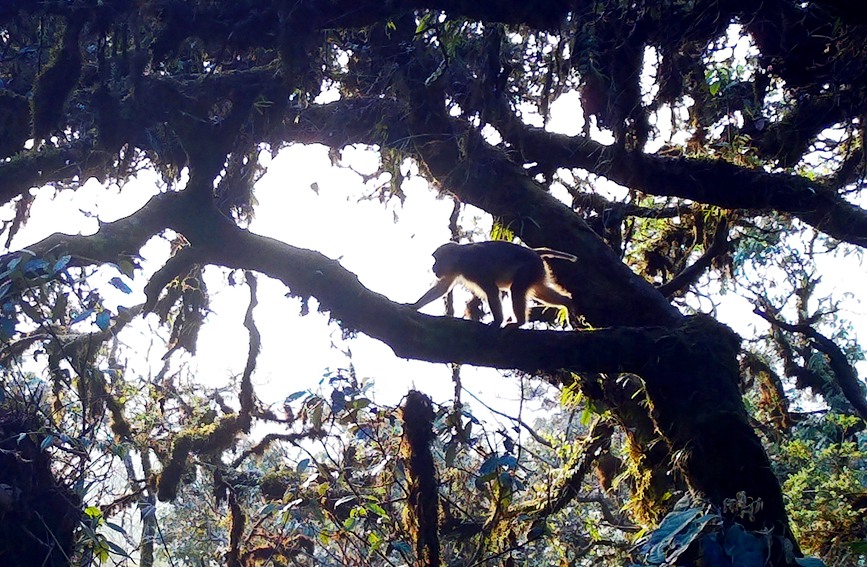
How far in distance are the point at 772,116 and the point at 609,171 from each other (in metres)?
1.91

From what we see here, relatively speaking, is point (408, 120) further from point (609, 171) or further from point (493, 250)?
point (609, 171)

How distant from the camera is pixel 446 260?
6.37 m

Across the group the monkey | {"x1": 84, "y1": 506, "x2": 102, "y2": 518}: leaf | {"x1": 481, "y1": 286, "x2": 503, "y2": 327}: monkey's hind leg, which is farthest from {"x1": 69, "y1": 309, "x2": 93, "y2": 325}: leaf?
{"x1": 481, "y1": 286, "x2": 503, "y2": 327}: monkey's hind leg

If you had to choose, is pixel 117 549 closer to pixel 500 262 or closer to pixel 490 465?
pixel 490 465

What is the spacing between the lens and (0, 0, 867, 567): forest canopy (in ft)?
15.2

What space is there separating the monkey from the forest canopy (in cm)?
29

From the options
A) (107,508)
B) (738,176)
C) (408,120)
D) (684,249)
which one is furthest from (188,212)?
(684,249)

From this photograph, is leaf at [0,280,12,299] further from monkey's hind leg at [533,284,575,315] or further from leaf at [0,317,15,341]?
monkey's hind leg at [533,284,575,315]

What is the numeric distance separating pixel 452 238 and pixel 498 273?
Result: 2.25 meters

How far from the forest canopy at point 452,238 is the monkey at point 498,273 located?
29cm

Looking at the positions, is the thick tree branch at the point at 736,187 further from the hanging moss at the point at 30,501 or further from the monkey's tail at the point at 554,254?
the hanging moss at the point at 30,501

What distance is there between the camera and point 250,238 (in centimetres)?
534

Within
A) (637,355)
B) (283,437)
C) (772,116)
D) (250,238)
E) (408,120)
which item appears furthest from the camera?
(283,437)

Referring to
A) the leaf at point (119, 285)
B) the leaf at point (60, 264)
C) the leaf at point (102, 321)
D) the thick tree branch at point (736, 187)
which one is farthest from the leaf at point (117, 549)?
the thick tree branch at point (736, 187)
